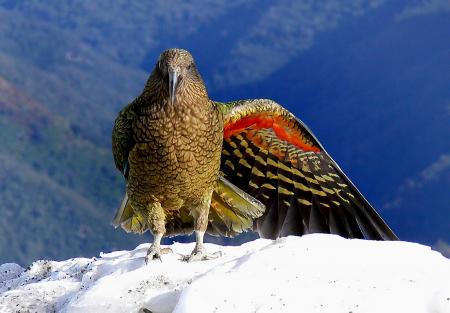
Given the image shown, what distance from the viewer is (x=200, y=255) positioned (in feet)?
21.0

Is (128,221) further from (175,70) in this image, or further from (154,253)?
(175,70)

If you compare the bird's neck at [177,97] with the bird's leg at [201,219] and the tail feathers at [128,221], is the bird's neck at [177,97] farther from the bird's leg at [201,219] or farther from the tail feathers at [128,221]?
the tail feathers at [128,221]

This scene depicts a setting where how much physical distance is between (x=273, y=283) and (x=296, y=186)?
3.57 meters

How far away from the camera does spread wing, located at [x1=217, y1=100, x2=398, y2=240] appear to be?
27.3ft

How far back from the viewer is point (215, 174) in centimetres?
707

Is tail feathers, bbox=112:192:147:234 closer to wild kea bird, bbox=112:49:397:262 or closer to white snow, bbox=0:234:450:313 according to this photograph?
wild kea bird, bbox=112:49:397:262

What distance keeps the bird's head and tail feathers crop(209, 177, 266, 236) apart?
1359mm

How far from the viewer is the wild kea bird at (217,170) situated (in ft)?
21.6

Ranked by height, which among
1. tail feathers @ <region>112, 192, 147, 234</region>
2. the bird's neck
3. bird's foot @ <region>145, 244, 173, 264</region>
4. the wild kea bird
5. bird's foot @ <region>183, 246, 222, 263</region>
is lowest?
tail feathers @ <region>112, 192, 147, 234</region>

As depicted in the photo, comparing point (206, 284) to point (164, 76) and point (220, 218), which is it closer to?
point (164, 76)

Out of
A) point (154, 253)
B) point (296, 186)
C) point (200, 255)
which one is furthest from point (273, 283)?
point (296, 186)

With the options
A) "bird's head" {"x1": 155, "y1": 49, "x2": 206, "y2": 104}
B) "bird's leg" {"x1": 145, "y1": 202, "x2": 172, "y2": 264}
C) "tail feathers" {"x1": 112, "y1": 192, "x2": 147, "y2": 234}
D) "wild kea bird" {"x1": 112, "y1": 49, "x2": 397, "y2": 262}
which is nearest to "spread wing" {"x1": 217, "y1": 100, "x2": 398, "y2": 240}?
"wild kea bird" {"x1": 112, "y1": 49, "x2": 397, "y2": 262}

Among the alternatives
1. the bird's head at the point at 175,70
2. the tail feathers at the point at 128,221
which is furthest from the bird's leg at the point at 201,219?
the bird's head at the point at 175,70

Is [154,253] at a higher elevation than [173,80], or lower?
lower
